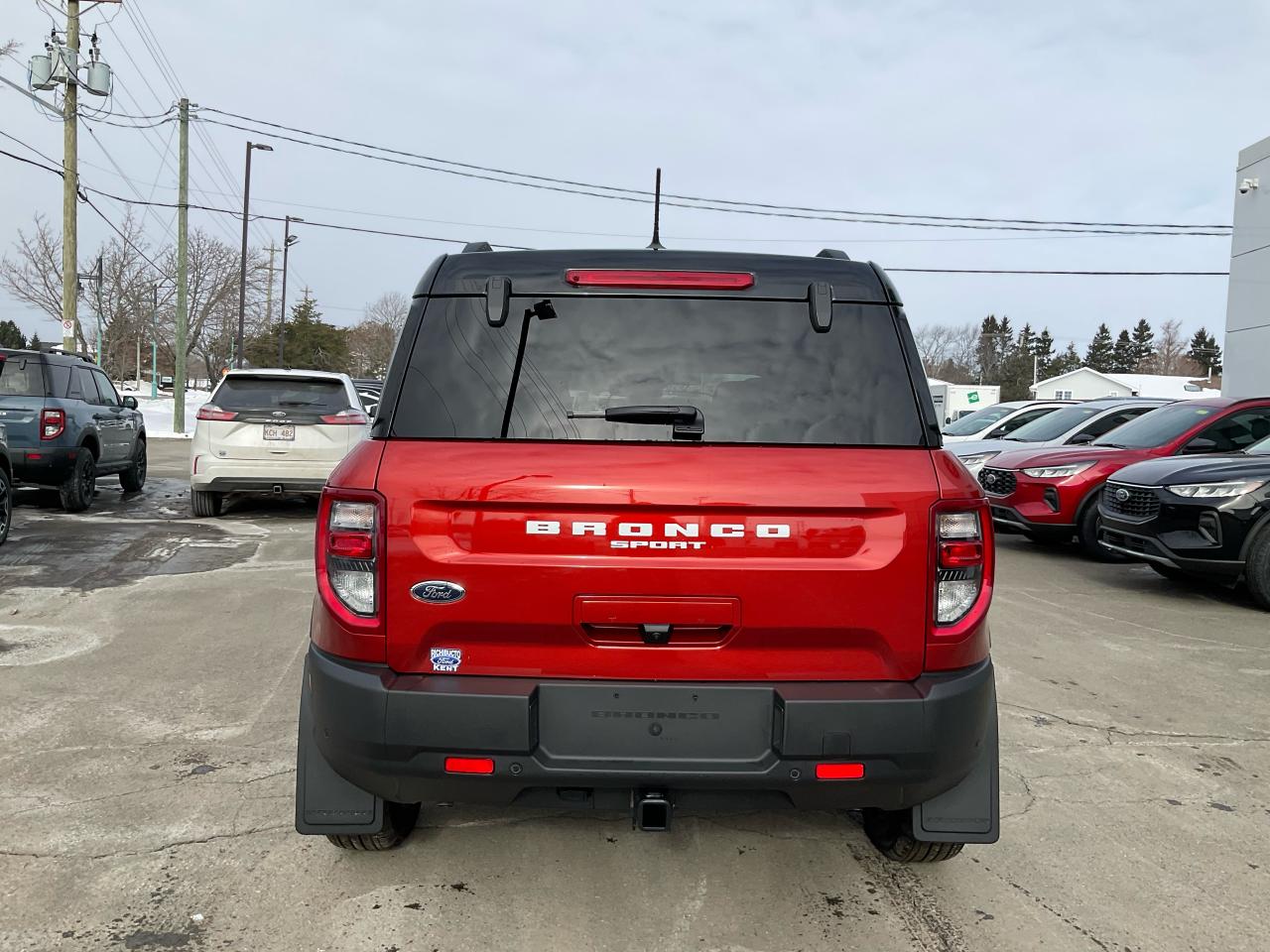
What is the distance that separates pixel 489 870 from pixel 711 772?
41.8 inches

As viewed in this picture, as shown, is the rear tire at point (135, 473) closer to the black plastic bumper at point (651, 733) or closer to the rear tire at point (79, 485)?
the rear tire at point (79, 485)

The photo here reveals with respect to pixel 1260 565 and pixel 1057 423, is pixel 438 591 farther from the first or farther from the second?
pixel 1057 423

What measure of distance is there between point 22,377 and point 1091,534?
11273 mm

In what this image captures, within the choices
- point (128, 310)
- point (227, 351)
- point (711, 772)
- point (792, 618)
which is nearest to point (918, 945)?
point (711, 772)

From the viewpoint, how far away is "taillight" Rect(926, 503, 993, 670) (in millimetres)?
2568

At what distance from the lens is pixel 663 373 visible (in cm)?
273

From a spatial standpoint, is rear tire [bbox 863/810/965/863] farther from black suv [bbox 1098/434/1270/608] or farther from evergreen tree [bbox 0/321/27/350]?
evergreen tree [bbox 0/321/27/350]

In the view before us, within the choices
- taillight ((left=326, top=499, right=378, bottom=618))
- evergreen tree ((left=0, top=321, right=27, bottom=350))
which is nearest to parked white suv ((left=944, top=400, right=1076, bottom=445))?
taillight ((left=326, top=499, right=378, bottom=618))

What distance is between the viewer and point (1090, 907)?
3004 mm

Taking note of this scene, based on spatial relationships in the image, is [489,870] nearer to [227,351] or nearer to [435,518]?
[435,518]

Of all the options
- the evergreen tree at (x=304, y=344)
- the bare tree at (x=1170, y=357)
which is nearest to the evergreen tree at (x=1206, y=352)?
the bare tree at (x=1170, y=357)

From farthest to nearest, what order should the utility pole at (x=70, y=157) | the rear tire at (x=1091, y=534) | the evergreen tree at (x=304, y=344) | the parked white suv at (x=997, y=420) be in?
the evergreen tree at (x=304, y=344), the utility pole at (x=70, y=157), the parked white suv at (x=997, y=420), the rear tire at (x=1091, y=534)

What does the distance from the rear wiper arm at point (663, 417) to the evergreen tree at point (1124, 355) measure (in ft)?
406

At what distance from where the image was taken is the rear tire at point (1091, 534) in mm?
9648
